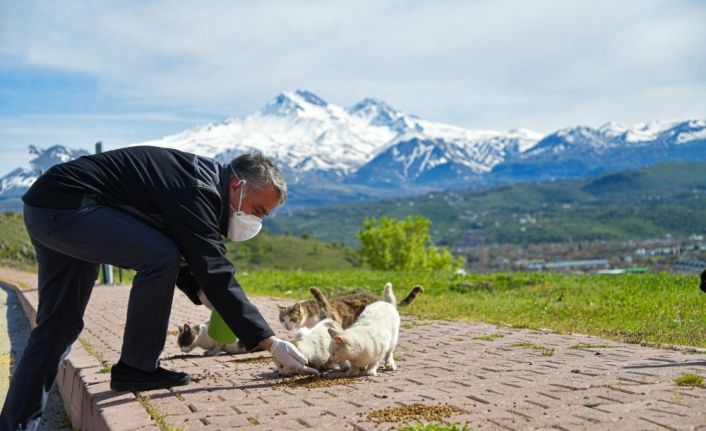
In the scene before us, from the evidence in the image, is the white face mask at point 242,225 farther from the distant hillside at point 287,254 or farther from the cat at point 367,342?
the distant hillside at point 287,254

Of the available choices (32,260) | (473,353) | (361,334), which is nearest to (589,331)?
(473,353)

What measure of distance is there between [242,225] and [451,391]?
2124mm

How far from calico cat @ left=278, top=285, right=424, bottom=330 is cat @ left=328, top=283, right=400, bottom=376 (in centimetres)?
180

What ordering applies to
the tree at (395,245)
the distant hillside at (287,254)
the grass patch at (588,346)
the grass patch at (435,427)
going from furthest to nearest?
the distant hillside at (287,254)
the tree at (395,245)
the grass patch at (588,346)
the grass patch at (435,427)

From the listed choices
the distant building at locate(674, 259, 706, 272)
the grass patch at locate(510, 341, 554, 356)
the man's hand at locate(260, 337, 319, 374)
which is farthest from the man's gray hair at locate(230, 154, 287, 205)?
the distant building at locate(674, 259, 706, 272)

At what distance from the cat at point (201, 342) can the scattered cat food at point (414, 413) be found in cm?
423

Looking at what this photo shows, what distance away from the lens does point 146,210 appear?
5734mm

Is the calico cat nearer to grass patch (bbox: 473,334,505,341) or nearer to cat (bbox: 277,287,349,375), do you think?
grass patch (bbox: 473,334,505,341)

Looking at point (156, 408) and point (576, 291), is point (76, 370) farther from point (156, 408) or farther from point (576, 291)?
point (576, 291)

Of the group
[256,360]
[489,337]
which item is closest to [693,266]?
[489,337]

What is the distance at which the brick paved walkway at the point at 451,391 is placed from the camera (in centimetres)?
497

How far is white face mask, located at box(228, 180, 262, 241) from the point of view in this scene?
19.6ft

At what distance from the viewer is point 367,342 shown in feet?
22.6

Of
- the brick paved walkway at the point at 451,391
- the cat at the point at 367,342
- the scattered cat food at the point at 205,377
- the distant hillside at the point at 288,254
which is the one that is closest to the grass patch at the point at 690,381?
the brick paved walkway at the point at 451,391
